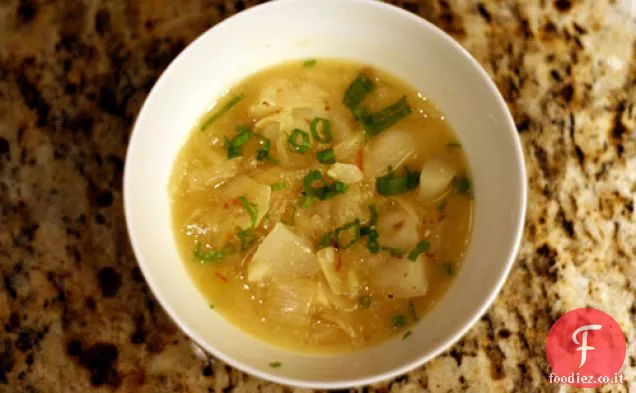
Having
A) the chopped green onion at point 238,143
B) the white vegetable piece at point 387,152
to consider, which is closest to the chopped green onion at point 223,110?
the chopped green onion at point 238,143

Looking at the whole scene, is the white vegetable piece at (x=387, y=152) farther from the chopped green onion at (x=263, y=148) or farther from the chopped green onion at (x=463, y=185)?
the chopped green onion at (x=263, y=148)

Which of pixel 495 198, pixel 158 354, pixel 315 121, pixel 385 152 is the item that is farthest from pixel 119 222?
pixel 495 198

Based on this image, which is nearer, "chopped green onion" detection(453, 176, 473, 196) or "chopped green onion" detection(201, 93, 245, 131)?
"chopped green onion" detection(453, 176, 473, 196)

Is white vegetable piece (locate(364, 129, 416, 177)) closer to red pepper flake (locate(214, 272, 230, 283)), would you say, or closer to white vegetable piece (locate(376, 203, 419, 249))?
white vegetable piece (locate(376, 203, 419, 249))

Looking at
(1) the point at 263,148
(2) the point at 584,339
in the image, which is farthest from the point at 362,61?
(2) the point at 584,339

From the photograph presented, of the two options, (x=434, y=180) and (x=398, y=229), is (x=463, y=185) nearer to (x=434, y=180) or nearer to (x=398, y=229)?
(x=434, y=180)

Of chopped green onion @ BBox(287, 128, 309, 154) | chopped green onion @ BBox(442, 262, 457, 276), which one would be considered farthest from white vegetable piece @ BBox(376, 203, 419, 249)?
chopped green onion @ BBox(287, 128, 309, 154)
